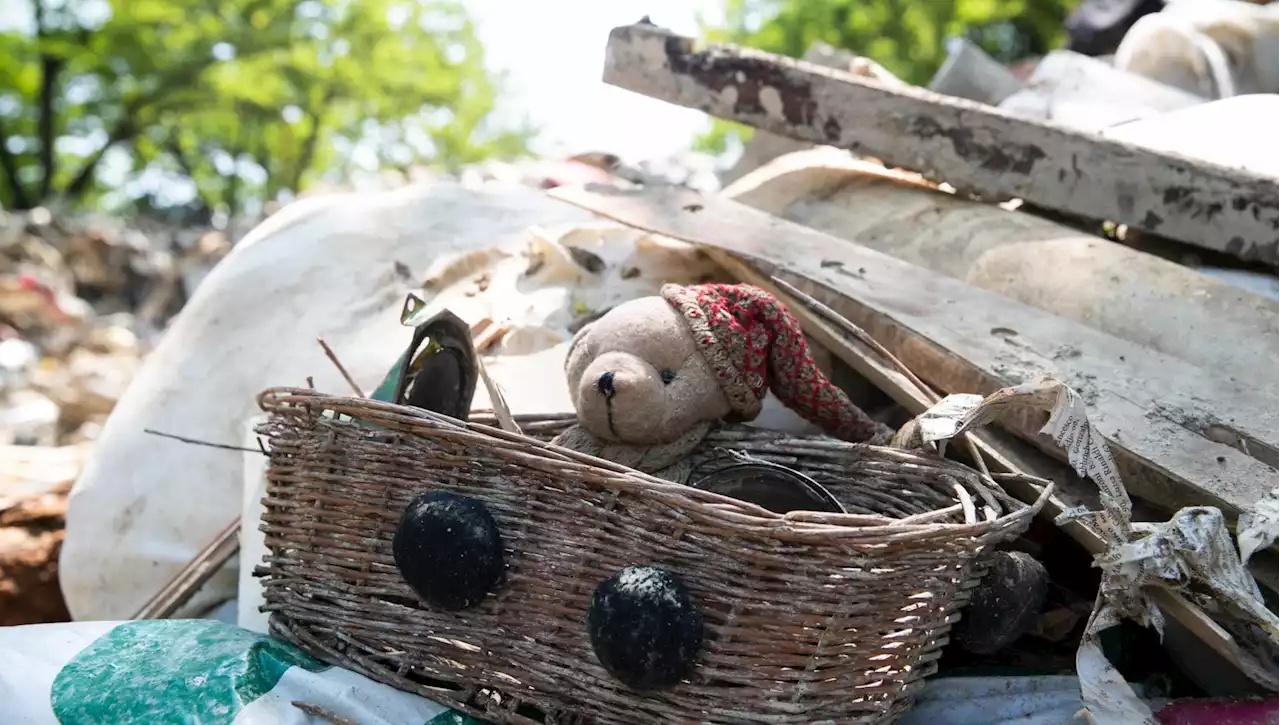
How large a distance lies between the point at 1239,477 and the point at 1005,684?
1.32 ft

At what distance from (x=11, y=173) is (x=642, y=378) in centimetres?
1282

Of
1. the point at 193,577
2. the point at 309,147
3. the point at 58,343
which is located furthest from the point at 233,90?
the point at 193,577

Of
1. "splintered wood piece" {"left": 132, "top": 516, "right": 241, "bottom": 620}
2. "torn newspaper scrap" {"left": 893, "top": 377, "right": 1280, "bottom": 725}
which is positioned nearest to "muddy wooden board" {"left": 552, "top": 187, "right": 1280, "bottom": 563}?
"torn newspaper scrap" {"left": 893, "top": 377, "right": 1280, "bottom": 725}

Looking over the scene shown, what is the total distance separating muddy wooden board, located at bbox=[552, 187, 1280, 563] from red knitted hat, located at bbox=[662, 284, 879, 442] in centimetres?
23

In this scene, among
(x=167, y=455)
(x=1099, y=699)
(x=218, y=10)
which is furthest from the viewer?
(x=218, y=10)

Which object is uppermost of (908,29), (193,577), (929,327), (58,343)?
(908,29)

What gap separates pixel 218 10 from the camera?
10711 millimetres

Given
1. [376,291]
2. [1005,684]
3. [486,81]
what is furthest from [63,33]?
[1005,684]

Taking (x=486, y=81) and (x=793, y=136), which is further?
(x=486, y=81)

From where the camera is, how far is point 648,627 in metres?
1.07

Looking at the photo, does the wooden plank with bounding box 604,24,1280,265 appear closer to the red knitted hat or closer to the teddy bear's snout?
the red knitted hat

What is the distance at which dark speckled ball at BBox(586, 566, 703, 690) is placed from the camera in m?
1.07

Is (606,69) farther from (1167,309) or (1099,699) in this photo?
(1099,699)

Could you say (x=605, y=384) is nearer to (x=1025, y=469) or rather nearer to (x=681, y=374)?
(x=681, y=374)
